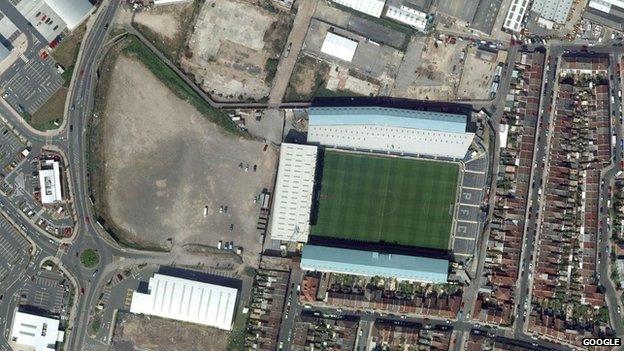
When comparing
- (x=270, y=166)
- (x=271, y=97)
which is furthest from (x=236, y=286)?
(x=271, y=97)

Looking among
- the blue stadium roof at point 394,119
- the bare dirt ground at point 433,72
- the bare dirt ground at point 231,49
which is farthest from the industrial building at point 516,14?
the bare dirt ground at point 231,49

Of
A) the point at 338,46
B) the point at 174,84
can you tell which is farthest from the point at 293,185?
the point at 174,84

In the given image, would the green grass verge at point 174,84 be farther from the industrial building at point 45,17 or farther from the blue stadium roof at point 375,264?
the blue stadium roof at point 375,264

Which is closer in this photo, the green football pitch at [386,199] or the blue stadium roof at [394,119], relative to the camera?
the blue stadium roof at [394,119]

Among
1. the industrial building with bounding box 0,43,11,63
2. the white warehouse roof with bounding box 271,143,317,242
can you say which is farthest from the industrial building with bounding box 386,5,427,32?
the industrial building with bounding box 0,43,11,63

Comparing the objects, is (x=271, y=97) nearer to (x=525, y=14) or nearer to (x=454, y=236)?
(x=454, y=236)

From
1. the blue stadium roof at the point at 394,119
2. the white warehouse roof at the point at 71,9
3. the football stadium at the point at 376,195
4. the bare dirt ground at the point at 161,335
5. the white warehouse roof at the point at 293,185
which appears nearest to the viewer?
the blue stadium roof at the point at 394,119
